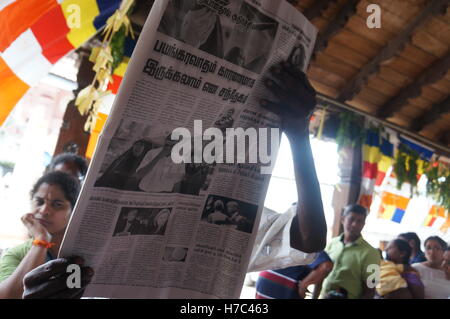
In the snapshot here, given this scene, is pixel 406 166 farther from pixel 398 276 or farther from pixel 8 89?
pixel 8 89

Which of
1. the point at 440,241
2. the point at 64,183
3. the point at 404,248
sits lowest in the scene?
the point at 64,183

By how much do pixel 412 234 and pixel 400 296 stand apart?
74 cm

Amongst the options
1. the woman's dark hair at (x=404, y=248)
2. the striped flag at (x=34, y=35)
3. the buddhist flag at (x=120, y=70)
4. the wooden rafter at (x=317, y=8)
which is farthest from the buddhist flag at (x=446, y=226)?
the striped flag at (x=34, y=35)

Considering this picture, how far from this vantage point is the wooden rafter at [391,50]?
2492mm

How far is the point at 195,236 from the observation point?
821 mm

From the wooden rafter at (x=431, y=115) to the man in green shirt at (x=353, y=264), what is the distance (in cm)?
168

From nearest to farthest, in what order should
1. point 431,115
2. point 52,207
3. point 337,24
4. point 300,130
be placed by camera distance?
point 300,130 < point 52,207 < point 337,24 < point 431,115

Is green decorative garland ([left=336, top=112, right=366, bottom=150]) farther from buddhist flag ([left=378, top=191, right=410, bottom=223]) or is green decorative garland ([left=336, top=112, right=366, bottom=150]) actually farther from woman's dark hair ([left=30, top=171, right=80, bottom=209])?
woman's dark hair ([left=30, top=171, right=80, bottom=209])

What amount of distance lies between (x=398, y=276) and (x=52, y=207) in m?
2.04

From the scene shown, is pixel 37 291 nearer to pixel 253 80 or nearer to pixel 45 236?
pixel 45 236

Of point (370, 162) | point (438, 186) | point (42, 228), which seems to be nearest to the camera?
point (42, 228)

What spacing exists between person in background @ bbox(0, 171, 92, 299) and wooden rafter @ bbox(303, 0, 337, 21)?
205cm

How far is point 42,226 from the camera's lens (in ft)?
3.24

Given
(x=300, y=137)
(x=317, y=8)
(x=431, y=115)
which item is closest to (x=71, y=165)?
(x=300, y=137)
